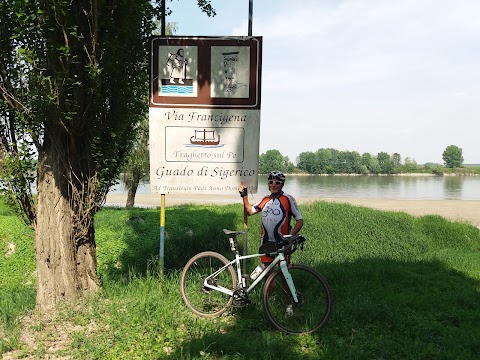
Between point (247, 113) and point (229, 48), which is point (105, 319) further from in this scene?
point (229, 48)

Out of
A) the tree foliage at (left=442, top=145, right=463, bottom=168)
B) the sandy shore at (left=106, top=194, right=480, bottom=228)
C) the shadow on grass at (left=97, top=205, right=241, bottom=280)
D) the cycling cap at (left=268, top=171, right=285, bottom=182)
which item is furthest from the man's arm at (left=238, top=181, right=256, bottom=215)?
the tree foliage at (left=442, top=145, right=463, bottom=168)

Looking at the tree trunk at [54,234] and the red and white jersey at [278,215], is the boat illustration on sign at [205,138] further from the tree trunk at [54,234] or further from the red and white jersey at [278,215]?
the tree trunk at [54,234]

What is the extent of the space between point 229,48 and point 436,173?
5242 inches

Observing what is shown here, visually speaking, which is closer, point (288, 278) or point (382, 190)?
point (288, 278)

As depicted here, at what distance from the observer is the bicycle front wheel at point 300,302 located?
4.73 meters

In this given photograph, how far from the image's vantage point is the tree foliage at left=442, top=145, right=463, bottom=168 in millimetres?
136125

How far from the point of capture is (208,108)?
19.9 feet

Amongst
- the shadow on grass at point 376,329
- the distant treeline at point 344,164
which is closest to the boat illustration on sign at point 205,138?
the shadow on grass at point 376,329

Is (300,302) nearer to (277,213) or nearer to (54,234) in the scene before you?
(277,213)

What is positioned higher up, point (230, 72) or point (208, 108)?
point (230, 72)

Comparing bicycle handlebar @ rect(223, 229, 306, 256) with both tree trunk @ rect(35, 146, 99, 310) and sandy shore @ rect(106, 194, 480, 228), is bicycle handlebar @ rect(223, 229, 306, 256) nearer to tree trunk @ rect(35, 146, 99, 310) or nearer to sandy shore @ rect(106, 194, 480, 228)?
tree trunk @ rect(35, 146, 99, 310)

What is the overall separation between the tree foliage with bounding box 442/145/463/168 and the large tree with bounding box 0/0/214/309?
149 m

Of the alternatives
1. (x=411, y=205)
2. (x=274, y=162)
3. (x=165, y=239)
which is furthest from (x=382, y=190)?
(x=165, y=239)

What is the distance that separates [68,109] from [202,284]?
9.49ft
